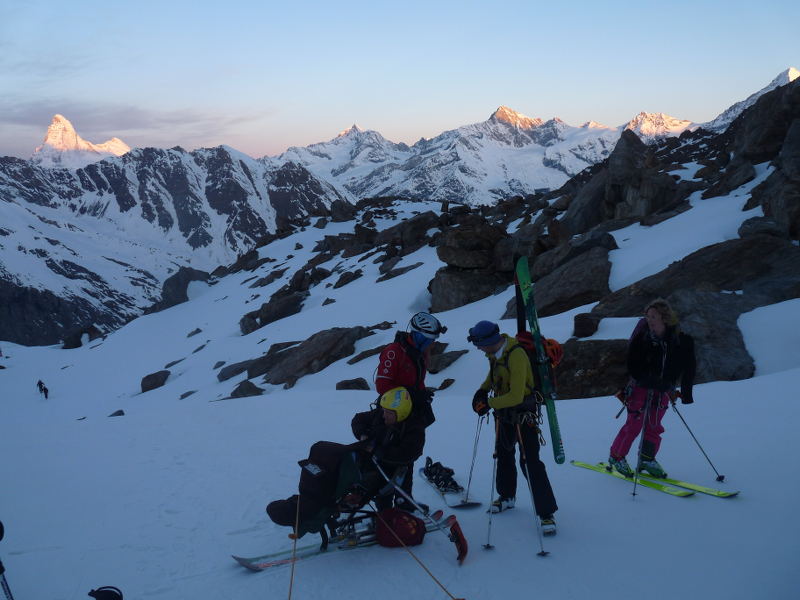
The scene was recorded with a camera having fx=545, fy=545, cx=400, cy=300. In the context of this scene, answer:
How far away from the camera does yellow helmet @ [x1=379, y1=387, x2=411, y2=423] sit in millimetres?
5695

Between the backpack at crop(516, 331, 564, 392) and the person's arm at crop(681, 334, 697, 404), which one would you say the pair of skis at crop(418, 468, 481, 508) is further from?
the person's arm at crop(681, 334, 697, 404)

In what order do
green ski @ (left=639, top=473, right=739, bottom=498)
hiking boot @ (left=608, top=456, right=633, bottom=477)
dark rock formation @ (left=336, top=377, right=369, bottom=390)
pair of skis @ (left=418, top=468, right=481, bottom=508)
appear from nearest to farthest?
green ski @ (left=639, top=473, right=739, bottom=498)
pair of skis @ (left=418, top=468, right=481, bottom=508)
hiking boot @ (left=608, top=456, right=633, bottom=477)
dark rock formation @ (left=336, top=377, right=369, bottom=390)

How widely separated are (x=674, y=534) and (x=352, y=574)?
344 cm

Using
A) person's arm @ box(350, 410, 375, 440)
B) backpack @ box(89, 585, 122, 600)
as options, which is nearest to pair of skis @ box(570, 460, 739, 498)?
person's arm @ box(350, 410, 375, 440)

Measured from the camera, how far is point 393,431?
5840 millimetres

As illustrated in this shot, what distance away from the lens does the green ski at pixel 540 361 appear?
6195 millimetres

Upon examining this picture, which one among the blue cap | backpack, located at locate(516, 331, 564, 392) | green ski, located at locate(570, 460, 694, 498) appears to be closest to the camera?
the blue cap

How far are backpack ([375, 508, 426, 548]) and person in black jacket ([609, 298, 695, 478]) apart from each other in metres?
2.96

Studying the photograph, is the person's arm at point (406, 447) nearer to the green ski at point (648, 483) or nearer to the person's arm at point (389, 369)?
the person's arm at point (389, 369)

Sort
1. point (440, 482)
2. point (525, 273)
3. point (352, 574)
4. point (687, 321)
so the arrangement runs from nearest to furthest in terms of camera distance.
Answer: point (352, 574) → point (525, 273) → point (440, 482) → point (687, 321)

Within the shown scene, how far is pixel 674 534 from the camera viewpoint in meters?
5.82

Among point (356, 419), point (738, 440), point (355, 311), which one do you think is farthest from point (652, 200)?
point (356, 419)

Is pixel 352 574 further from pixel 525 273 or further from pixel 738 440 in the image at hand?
pixel 738 440

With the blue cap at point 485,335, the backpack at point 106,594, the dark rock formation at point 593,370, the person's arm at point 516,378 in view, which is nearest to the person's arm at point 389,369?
the blue cap at point 485,335
